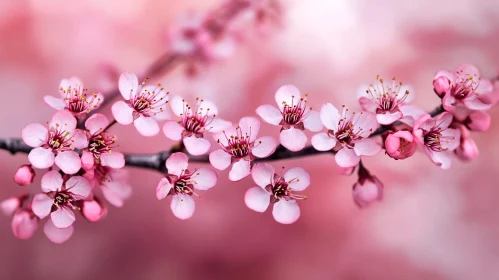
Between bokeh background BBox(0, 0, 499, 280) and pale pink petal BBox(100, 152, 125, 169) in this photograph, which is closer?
pale pink petal BBox(100, 152, 125, 169)

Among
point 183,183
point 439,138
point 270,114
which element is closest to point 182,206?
point 183,183

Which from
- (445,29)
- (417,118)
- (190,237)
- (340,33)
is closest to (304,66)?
(340,33)

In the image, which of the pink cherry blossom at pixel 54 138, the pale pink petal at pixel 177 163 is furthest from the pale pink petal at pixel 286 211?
the pink cherry blossom at pixel 54 138

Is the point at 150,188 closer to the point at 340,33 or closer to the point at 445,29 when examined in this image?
the point at 340,33

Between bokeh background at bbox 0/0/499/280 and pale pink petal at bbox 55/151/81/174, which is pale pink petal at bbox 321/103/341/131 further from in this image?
bokeh background at bbox 0/0/499/280

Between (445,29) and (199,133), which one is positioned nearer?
(199,133)

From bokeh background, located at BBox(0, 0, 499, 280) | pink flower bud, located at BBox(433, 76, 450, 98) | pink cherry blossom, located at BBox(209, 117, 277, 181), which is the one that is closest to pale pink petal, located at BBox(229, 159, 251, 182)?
pink cherry blossom, located at BBox(209, 117, 277, 181)
